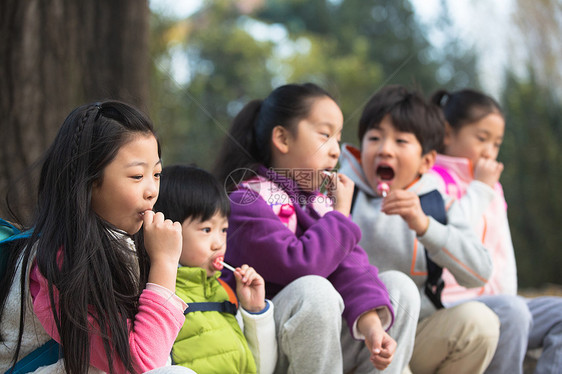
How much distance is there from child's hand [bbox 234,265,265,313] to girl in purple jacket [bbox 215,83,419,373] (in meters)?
0.09

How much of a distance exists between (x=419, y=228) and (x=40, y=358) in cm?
122

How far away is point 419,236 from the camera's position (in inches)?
81.5

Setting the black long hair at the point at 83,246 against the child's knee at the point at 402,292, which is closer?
the black long hair at the point at 83,246

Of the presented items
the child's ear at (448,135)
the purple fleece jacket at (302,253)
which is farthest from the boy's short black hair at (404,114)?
the purple fleece jacket at (302,253)

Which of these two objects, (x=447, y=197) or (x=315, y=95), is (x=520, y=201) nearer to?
(x=447, y=197)

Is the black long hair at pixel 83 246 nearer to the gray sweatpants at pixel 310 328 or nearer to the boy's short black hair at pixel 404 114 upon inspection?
the gray sweatpants at pixel 310 328

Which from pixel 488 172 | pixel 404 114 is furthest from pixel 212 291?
pixel 488 172

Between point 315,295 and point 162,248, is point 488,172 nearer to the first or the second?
point 315,295

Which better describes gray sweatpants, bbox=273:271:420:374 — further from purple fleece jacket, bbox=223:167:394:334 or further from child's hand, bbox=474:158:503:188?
child's hand, bbox=474:158:503:188

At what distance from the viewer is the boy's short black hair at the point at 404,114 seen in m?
2.31

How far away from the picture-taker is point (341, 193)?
6.38ft

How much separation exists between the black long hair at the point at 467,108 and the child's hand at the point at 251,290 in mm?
1419

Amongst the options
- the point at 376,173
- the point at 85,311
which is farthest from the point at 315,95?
the point at 85,311

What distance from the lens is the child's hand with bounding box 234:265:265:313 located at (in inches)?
65.2
